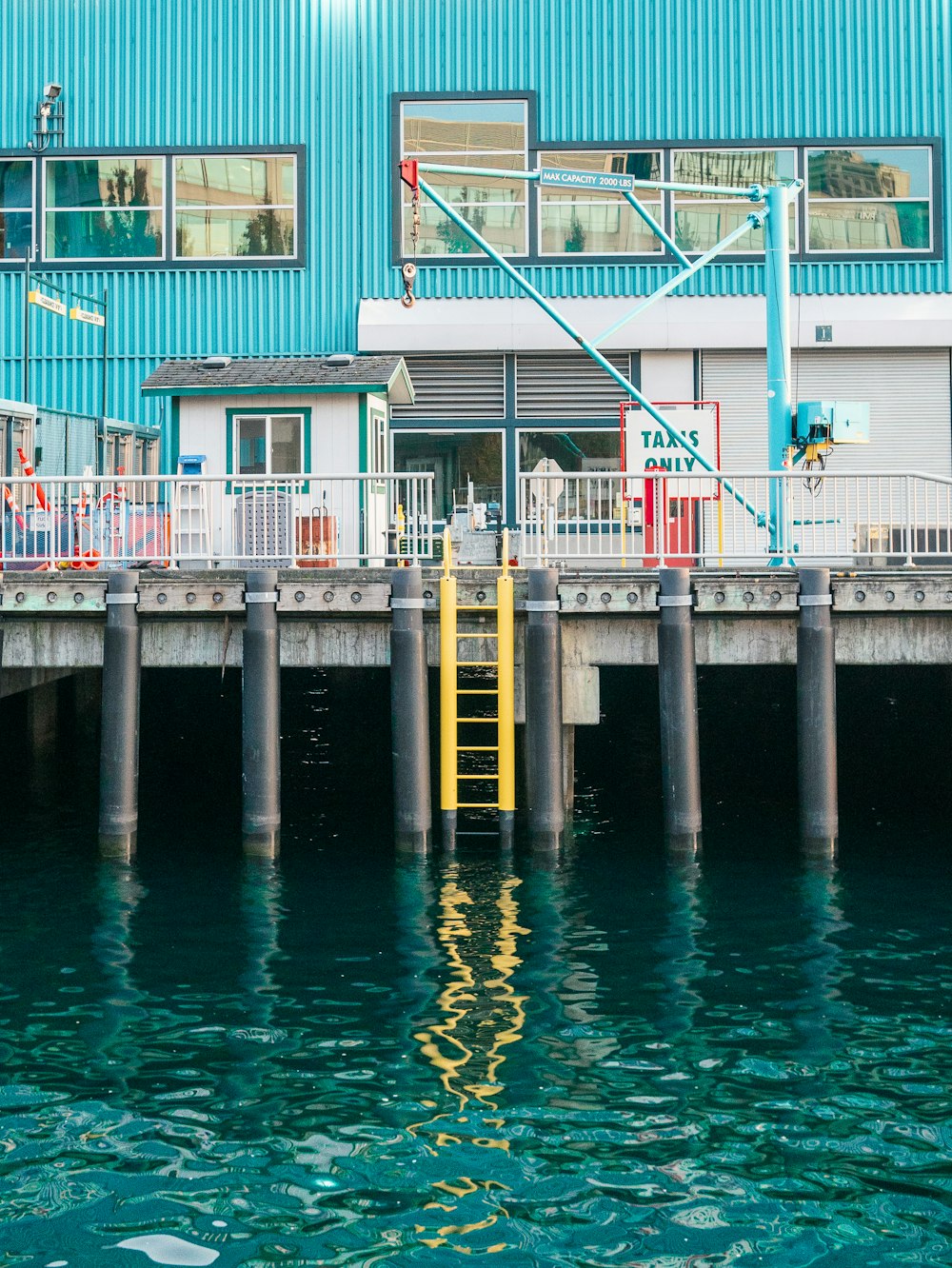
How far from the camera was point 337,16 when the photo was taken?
29844mm

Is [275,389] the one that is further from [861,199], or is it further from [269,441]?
[861,199]

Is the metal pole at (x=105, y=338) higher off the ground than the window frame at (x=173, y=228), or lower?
lower

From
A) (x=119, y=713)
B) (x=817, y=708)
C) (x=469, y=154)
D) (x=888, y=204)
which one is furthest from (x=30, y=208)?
(x=817, y=708)

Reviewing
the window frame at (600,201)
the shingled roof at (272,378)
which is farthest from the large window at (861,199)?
the shingled roof at (272,378)

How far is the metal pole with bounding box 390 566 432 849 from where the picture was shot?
16344 millimetres

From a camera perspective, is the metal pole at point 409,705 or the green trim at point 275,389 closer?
the metal pole at point 409,705

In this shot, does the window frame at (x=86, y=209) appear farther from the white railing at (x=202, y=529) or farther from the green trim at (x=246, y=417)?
the white railing at (x=202, y=529)

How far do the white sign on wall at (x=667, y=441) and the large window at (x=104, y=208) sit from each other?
40.6ft

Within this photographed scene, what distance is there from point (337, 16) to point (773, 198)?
42.0 ft

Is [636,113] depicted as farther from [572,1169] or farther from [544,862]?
[572,1169]

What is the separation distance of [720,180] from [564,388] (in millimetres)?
4933

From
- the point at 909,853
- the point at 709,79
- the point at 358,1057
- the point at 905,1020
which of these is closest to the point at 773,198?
the point at 909,853

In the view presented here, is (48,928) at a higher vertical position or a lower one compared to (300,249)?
lower

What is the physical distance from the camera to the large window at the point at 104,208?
29.9 meters
